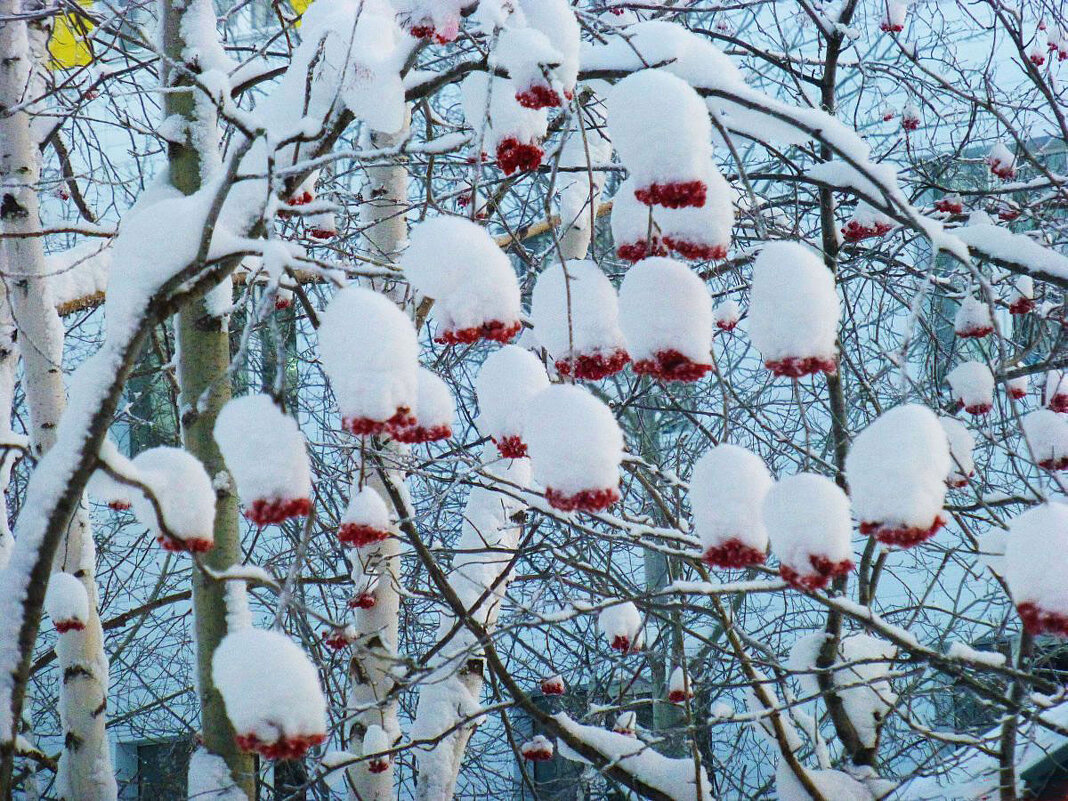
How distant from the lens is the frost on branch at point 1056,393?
117 inches

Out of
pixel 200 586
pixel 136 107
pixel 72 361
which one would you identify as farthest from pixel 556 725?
pixel 136 107

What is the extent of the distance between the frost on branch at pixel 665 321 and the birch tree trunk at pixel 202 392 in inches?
35.9

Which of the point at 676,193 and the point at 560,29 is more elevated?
the point at 560,29

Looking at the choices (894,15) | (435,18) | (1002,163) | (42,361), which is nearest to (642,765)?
(435,18)

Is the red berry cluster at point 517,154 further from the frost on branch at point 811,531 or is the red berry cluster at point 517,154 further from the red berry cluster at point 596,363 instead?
the frost on branch at point 811,531

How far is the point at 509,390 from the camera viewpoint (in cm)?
146

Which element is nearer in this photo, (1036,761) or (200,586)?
(200,586)

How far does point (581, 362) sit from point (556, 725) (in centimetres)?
132

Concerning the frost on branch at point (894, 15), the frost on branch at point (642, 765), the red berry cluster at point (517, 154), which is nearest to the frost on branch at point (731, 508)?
the red berry cluster at point (517, 154)

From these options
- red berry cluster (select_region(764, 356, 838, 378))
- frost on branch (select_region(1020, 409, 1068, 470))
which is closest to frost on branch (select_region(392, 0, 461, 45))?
red berry cluster (select_region(764, 356, 838, 378))

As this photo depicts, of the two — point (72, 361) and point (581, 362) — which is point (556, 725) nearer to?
point (581, 362)

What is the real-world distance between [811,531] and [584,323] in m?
0.41

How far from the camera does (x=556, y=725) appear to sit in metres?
2.35

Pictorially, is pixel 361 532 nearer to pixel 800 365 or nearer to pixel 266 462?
pixel 266 462
